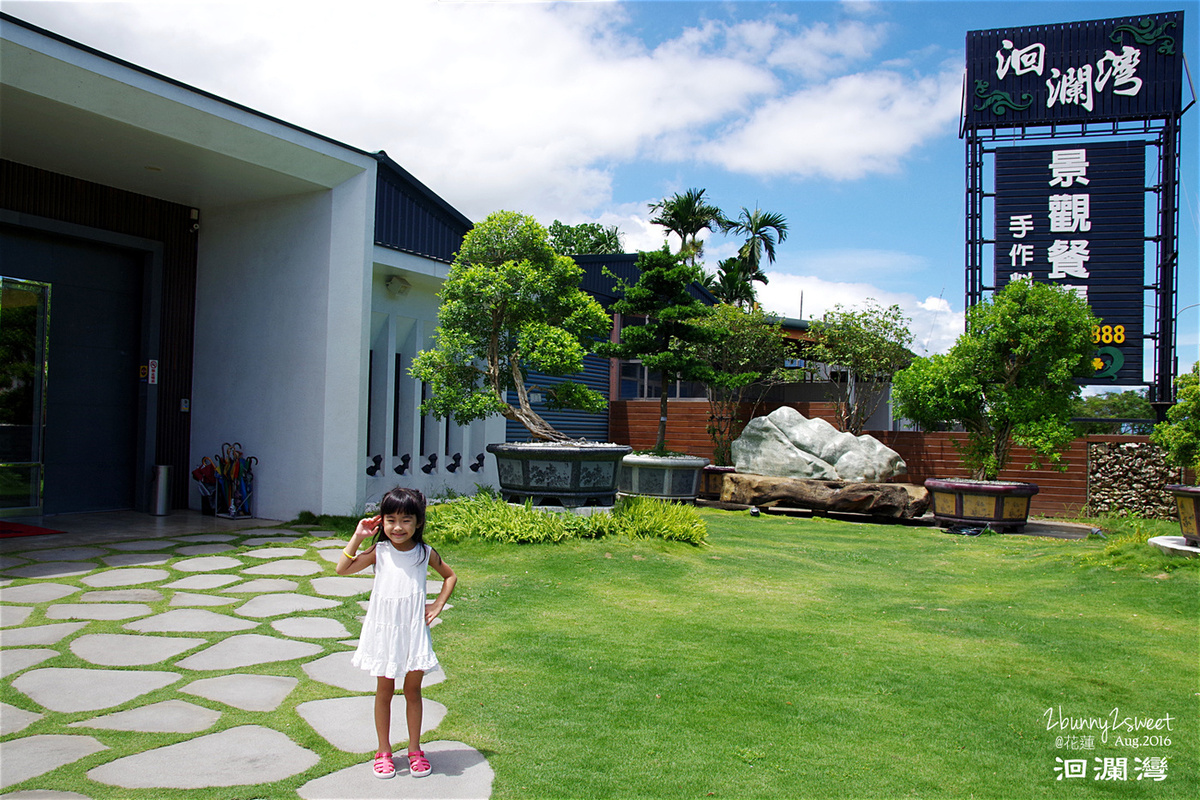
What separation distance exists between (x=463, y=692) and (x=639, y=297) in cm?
904

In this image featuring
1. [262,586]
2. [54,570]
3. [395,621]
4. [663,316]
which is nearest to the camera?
[395,621]

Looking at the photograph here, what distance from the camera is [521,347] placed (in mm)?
7762

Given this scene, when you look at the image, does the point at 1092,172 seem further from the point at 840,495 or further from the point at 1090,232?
the point at 840,495

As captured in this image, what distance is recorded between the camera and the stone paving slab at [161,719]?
2908mm

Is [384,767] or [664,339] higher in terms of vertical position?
[664,339]

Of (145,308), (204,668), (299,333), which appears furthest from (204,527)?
(204,668)

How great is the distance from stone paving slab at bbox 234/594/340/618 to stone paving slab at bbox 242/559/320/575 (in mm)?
768

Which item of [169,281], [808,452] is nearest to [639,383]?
[808,452]

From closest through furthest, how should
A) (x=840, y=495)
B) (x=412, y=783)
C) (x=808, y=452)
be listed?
(x=412, y=783), (x=840, y=495), (x=808, y=452)

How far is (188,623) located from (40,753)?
1811 millimetres

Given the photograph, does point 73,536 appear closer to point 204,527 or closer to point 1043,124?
point 204,527

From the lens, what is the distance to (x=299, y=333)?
27.9 ft

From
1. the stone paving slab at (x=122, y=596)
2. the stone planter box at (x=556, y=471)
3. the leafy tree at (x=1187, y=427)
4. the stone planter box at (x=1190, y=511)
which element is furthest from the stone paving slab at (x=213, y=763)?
the leafy tree at (x=1187, y=427)

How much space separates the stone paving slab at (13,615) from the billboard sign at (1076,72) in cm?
1631
